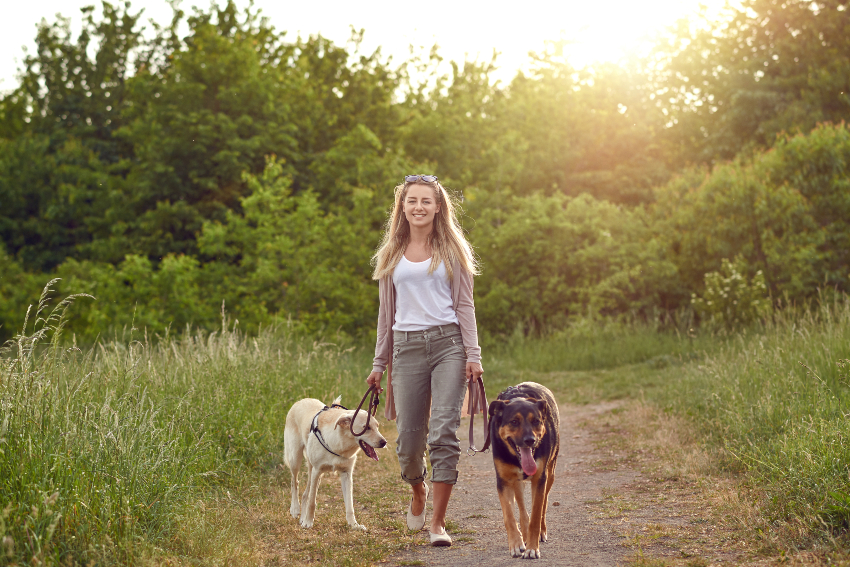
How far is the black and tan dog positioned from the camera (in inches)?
180

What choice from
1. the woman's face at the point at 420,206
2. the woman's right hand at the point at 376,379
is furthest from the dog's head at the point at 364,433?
the woman's face at the point at 420,206

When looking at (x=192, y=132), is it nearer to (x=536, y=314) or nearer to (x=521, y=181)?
(x=521, y=181)

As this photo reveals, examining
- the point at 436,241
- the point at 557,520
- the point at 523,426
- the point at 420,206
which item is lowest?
the point at 557,520

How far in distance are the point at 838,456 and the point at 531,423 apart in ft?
7.13

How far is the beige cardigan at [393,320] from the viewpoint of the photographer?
513cm

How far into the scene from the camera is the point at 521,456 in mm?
4562

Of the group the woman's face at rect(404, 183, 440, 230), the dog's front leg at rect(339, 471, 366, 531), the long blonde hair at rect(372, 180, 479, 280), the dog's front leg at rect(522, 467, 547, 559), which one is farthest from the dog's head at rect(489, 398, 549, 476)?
the dog's front leg at rect(339, 471, 366, 531)

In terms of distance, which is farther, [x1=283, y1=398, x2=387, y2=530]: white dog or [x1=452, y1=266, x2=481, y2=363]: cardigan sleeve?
[x1=283, y1=398, x2=387, y2=530]: white dog

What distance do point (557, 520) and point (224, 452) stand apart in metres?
3.16

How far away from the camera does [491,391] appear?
1393 centimetres

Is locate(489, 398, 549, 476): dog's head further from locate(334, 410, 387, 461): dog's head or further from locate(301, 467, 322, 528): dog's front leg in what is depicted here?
locate(301, 467, 322, 528): dog's front leg

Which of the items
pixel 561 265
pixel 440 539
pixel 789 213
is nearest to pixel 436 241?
pixel 440 539

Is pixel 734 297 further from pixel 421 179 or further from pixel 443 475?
pixel 443 475

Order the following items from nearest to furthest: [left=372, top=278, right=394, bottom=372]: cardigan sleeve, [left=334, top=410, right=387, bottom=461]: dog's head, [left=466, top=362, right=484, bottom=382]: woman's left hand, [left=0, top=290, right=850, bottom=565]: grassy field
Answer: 1. [left=0, top=290, right=850, bottom=565]: grassy field
2. [left=466, top=362, right=484, bottom=382]: woman's left hand
3. [left=372, top=278, right=394, bottom=372]: cardigan sleeve
4. [left=334, top=410, right=387, bottom=461]: dog's head
